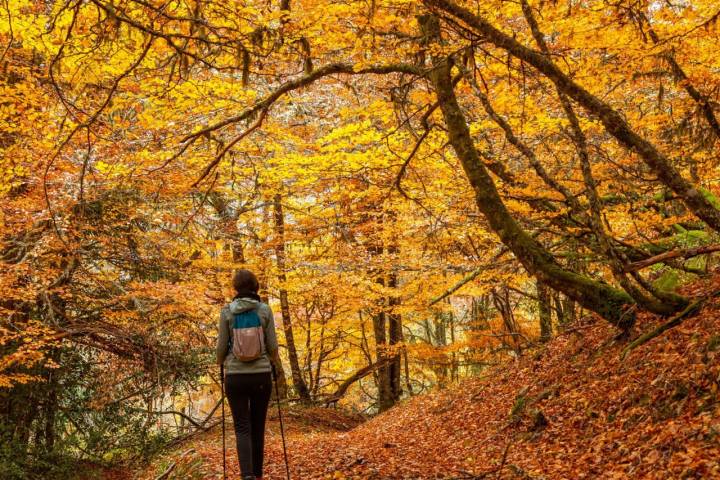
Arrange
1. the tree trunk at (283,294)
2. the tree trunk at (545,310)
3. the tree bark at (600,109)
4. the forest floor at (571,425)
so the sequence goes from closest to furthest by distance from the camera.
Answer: the forest floor at (571,425)
the tree bark at (600,109)
the tree trunk at (545,310)
the tree trunk at (283,294)

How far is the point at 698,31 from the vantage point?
6.00 meters

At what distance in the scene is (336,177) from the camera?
9.66 metres

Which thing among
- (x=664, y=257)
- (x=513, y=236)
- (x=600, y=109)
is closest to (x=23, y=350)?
(x=513, y=236)

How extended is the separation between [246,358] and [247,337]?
0.19m

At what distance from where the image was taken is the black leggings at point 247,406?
4.96 meters

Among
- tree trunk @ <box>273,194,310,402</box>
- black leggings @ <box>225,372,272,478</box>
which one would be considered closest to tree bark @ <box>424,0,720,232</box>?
black leggings @ <box>225,372,272,478</box>

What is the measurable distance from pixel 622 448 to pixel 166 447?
1056cm

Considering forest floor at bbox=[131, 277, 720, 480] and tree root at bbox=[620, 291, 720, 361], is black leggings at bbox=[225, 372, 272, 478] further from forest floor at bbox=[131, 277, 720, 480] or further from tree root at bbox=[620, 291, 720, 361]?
tree root at bbox=[620, 291, 720, 361]

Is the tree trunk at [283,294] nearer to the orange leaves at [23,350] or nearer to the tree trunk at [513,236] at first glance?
the orange leaves at [23,350]

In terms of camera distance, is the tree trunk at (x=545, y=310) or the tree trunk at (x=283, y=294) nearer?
the tree trunk at (x=545, y=310)

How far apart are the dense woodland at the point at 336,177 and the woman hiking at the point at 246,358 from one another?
155cm

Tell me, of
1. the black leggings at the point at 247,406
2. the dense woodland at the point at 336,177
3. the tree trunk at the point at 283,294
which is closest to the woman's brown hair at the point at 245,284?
the black leggings at the point at 247,406

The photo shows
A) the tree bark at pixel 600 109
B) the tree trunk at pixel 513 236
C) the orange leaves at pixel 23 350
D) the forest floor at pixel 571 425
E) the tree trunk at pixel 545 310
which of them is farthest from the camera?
the tree trunk at pixel 545 310

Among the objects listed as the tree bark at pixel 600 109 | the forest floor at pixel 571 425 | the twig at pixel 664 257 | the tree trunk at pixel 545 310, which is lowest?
the forest floor at pixel 571 425
